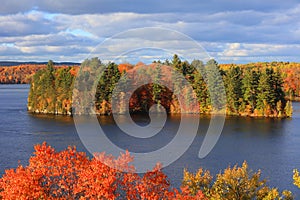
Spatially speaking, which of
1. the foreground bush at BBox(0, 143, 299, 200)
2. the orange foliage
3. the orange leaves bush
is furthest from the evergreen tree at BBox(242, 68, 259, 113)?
the orange leaves bush

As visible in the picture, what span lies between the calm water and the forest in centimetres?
637

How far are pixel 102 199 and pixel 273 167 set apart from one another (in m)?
25.9

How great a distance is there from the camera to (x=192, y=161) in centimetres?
4125

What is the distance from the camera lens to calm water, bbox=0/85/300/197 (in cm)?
3903

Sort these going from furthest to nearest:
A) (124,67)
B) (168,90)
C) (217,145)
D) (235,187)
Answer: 1. (124,67)
2. (168,90)
3. (217,145)
4. (235,187)

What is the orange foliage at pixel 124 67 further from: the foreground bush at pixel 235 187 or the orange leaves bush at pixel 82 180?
the orange leaves bush at pixel 82 180

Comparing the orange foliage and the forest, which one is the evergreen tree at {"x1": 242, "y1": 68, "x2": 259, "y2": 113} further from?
the orange foliage

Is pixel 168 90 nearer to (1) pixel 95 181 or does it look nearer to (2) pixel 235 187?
(2) pixel 235 187

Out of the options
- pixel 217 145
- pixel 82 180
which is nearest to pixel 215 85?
pixel 217 145

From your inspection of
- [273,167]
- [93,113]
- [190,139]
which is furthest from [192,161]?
[93,113]

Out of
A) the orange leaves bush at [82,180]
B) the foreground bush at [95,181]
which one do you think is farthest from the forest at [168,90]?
the orange leaves bush at [82,180]

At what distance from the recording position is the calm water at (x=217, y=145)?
39031 millimetres

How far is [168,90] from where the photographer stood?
292ft

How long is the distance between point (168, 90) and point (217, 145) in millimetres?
40030
